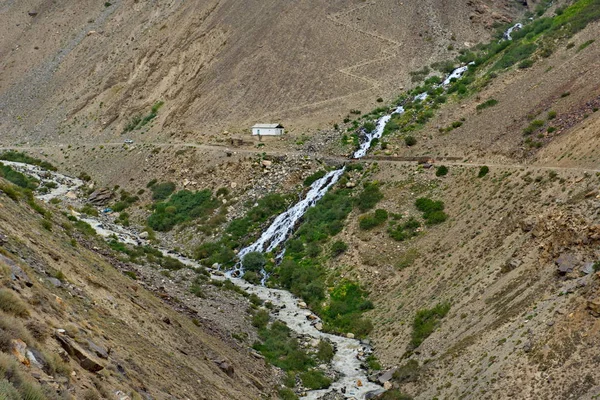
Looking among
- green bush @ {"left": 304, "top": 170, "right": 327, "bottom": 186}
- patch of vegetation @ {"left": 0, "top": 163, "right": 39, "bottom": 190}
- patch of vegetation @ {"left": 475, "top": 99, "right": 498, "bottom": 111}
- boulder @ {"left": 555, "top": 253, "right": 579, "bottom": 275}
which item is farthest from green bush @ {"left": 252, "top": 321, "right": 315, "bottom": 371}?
patch of vegetation @ {"left": 0, "top": 163, "right": 39, "bottom": 190}

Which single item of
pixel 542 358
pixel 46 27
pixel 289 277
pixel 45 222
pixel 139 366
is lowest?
pixel 289 277

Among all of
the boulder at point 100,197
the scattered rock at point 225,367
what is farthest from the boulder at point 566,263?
the boulder at point 100,197

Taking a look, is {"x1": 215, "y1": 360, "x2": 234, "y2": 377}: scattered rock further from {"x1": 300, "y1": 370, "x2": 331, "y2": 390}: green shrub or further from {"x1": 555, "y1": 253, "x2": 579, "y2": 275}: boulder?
{"x1": 555, "y1": 253, "x2": 579, "y2": 275}: boulder

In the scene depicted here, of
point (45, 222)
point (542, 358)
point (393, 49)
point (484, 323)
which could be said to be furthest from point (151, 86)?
point (542, 358)

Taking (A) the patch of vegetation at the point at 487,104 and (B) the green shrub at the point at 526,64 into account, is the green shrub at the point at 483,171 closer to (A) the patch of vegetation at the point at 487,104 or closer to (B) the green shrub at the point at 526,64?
(A) the patch of vegetation at the point at 487,104

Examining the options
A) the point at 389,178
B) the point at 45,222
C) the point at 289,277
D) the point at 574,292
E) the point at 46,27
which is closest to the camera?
the point at 574,292

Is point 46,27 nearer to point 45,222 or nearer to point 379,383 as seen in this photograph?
point 45,222
